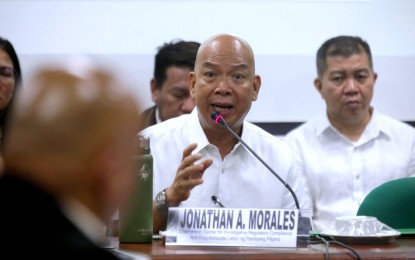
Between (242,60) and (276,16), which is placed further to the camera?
(276,16)

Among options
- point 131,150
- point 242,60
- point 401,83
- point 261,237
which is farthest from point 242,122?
point 131,150

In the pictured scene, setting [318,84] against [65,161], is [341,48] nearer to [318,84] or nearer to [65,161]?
[318,84]

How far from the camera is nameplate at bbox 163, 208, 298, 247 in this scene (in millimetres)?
A: 1981

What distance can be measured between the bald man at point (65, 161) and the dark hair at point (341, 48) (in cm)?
→ 273

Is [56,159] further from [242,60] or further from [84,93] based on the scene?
[242,60]

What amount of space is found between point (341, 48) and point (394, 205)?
49.0 inches

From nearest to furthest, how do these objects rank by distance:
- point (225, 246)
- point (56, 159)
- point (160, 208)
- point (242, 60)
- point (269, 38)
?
point (56, 159)
point (225, 246)
point (160, 208)
point (242, 60)
point (269, 38)

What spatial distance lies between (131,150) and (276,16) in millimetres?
2715

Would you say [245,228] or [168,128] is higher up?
[168,128]

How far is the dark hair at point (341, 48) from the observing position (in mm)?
3658

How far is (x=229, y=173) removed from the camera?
2.85 m

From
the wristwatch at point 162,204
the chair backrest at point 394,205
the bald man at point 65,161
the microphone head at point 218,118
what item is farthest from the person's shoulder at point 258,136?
the bald man at point 65,161

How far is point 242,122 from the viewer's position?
2916 mm

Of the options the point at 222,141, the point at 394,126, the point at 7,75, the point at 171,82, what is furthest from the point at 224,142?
the point at 394,126
